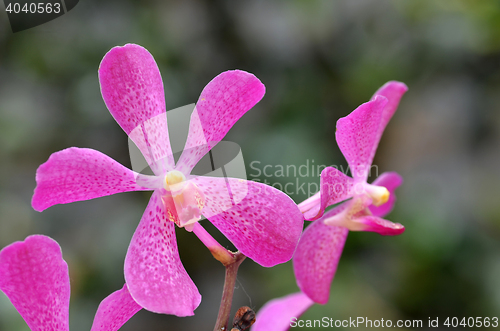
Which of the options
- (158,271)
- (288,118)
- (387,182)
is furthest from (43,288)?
(288,118)

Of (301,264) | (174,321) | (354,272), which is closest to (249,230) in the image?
(301,264)

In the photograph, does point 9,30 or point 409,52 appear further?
point 409,52

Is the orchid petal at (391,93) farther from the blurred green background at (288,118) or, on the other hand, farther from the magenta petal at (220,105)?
the blurred green background at (288,118)

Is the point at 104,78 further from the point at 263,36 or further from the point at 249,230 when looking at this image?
the point at 263,36

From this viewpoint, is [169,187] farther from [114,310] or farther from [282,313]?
[282,313]

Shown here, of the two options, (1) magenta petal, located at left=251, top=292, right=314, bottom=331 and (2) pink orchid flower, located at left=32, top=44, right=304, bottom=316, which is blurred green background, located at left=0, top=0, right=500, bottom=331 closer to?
(1) magenta petal, located at left=251, top=292, right=314, bottom=331

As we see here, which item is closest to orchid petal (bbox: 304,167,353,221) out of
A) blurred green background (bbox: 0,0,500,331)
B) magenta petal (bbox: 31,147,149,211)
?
magenta petal (bbox: 31,147,149,211)
